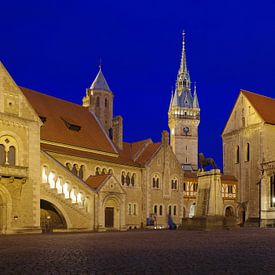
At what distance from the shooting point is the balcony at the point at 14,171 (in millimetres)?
33344

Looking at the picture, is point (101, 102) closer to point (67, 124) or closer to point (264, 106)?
point (67, 124)

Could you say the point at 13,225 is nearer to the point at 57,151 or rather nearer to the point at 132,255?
the point at 57,151

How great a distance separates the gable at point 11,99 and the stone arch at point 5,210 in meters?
5.84

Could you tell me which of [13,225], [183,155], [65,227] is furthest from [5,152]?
[183,155]

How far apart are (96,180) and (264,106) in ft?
107

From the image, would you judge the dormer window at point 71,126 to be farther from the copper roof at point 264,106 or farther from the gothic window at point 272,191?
the copper roof at point 264,106

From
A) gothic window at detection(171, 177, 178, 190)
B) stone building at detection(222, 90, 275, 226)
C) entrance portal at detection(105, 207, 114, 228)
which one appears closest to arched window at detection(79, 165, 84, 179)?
entrance portal at detection(105, 207, 114, 228)

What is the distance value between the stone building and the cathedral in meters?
0.21

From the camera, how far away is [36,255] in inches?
638

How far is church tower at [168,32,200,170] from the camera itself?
119m

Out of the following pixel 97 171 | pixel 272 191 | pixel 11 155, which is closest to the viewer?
pixel 11 155

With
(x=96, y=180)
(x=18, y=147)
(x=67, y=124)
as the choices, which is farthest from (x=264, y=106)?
(x=18, y=147)

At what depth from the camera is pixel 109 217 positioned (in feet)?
153

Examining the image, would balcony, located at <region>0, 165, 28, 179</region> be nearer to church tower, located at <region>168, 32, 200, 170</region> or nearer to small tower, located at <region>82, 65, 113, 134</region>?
small tower, located at <region>82, 65, 113, 134</region>
